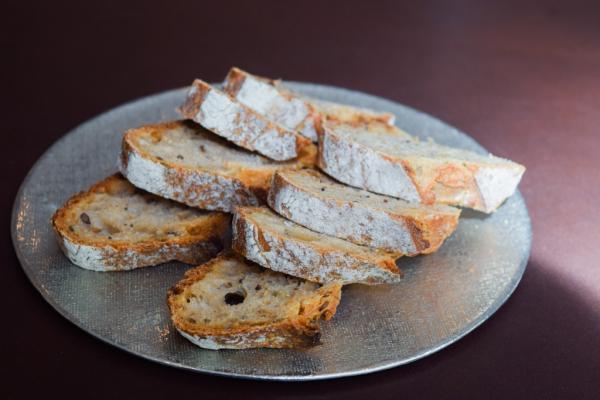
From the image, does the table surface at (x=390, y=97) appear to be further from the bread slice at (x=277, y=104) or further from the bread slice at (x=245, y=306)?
the bread slice at (x=277, y=104)

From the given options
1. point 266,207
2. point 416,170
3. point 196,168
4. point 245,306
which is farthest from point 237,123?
point 245,306

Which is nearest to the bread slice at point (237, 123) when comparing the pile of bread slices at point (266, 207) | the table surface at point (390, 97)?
the pile of bread slices at point (266, 207)

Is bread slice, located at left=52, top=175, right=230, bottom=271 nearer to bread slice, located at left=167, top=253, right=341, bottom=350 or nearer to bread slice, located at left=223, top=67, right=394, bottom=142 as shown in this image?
bread slice, located at left=167, top=253, right=341, bottom=350

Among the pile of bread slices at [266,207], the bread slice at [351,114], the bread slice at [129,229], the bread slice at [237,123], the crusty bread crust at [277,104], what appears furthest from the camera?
the bread slice at [351,114]

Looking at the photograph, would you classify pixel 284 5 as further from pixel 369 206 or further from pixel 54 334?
pixel 54 334

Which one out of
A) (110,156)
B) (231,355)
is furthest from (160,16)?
(231,355)

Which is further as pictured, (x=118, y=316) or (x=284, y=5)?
(x=284, y=5)

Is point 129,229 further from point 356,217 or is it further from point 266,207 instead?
point 356,217
